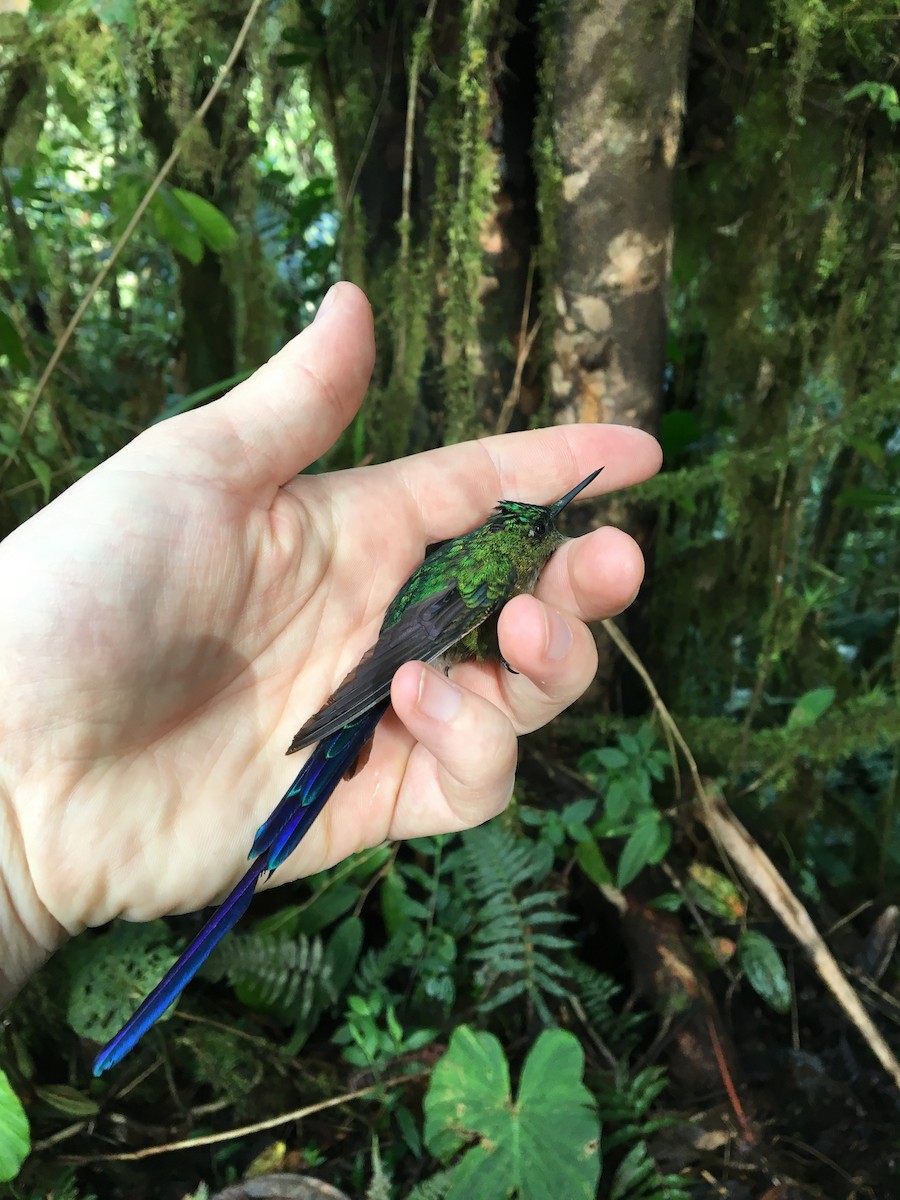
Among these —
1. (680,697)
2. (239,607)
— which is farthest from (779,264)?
(239,607)

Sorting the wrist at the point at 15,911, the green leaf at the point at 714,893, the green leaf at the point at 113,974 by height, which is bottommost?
the green leaf at the point at 714,893

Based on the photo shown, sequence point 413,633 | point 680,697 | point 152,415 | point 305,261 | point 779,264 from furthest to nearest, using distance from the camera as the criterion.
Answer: point 305,261 → point 152,415 → point 680,697 → point 779,264 → point 413,633

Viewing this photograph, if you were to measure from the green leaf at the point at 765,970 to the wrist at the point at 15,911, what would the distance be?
1.77m

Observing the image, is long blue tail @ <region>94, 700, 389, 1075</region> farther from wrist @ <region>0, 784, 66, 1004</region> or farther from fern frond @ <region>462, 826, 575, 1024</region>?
fern frond @ <region>462, 826, 575, 1024</region>

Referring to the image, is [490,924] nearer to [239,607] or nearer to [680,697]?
[239,607]

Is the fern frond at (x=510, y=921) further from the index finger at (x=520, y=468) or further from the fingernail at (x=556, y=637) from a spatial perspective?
the index finger at (x=520, y=468)

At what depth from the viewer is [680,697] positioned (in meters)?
2.71

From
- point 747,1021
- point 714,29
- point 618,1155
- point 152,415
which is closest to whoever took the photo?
point 618,1155

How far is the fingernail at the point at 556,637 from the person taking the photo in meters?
1.31

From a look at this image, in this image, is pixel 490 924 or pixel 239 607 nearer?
pixel 239 607

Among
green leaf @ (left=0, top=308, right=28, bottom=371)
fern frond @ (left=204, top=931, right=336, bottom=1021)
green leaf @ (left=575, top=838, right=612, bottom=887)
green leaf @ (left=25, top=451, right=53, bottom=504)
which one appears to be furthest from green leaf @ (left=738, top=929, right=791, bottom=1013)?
green leaf @ (left=0, top=308, right=28, bottom=371)

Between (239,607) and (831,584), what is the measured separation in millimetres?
2313

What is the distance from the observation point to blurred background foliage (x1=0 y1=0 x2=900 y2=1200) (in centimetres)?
168

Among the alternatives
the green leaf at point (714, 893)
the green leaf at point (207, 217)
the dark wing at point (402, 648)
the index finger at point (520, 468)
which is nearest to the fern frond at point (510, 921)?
A: the green leaf at point (714, 893)
